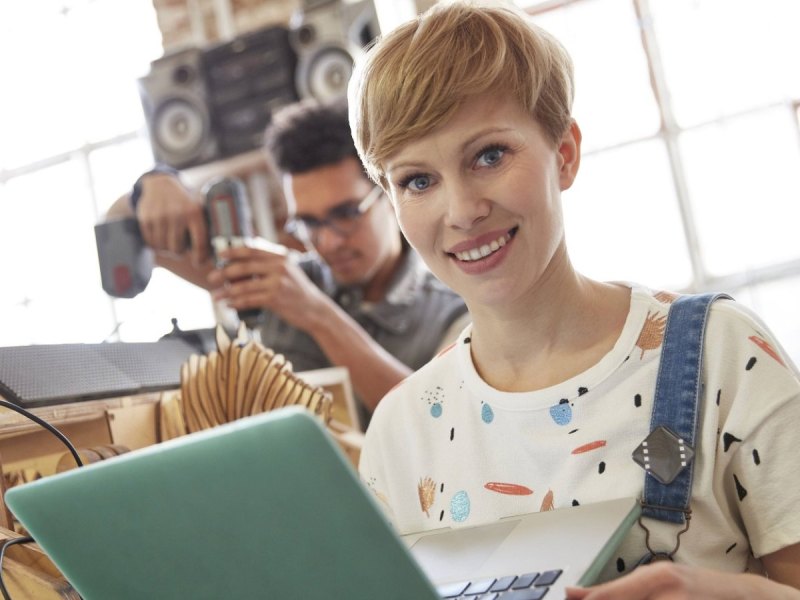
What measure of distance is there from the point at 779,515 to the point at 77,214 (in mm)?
3927

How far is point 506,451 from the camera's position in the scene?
0.85m

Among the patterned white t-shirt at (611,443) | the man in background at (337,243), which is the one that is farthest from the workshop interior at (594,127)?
the patterned white t-shirt at (611,443)

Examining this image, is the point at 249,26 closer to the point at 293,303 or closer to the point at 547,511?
the point at 293,303

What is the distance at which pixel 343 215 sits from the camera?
2.13 meters

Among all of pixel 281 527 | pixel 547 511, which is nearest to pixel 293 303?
pixel 547 511

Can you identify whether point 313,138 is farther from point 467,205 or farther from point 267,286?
point 467,205

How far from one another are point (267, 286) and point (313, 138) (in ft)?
1.98

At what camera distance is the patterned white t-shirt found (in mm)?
736

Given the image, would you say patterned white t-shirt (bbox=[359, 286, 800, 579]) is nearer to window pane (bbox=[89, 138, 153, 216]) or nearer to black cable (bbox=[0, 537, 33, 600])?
black cable (bbox=[0, 537, 33, 600])

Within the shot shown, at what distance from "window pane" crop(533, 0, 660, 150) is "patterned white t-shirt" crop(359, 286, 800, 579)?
263 centimetres

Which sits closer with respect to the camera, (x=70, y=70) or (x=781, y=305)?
(x=781, y=305)

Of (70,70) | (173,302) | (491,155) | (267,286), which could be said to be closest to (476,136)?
(491,155)

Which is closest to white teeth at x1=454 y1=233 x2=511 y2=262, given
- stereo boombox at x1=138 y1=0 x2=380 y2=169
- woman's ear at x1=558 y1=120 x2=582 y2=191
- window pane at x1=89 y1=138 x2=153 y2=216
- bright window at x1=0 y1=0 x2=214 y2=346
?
woman's ear at x1=558 y1=120 x2=582 y2=191

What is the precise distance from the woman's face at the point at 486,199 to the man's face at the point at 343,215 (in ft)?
4.15
